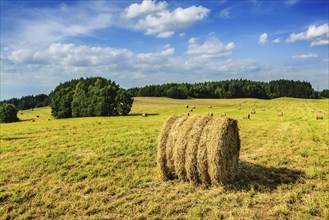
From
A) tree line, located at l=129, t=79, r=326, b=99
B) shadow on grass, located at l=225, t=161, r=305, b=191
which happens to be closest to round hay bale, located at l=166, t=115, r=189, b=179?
shadow on grass, located at l=225, t=161, r=305, b=191

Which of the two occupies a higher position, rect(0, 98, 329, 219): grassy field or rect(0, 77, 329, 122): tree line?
rect(0, 77, 329, 122): tree line

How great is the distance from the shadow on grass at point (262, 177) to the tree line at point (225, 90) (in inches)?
3517

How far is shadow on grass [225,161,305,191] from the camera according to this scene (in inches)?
351

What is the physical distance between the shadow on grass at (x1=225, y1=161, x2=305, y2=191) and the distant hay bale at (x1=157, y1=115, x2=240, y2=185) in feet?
1.22

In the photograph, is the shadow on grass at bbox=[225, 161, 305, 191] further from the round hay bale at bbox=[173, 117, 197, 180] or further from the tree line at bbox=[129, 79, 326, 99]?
the tree line at bbox=[129, 79, 326, 99]

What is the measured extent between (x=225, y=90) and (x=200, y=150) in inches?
4083

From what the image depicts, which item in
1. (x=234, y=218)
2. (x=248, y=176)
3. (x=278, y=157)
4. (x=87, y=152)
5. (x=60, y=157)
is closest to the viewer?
(x=234, y=218)

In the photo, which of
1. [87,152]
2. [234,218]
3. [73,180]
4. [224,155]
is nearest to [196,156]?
[224,155]

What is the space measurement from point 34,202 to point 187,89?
9723 cm

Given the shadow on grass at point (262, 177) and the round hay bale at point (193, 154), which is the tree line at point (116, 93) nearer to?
the shadow on grass at point (262, 177)

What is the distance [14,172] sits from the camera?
11195mm

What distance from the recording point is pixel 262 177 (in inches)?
379

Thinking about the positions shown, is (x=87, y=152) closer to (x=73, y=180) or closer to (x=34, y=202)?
(x=73, y=180)

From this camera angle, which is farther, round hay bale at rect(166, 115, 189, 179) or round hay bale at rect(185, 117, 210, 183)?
round hay bale at rect(166, 115, 189, 179)
